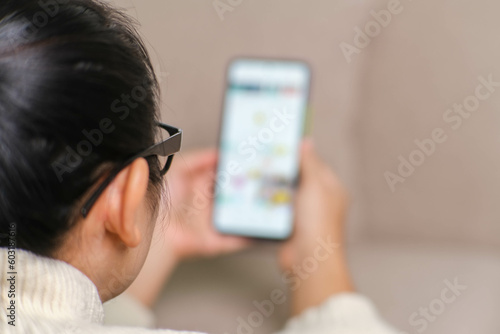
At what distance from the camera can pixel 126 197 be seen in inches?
13.7

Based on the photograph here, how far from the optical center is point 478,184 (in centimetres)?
87

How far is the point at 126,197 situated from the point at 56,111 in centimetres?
6

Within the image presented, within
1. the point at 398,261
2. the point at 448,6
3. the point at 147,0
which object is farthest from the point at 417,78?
the point at 147,0

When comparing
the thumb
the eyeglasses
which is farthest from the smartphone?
the eyeglasses

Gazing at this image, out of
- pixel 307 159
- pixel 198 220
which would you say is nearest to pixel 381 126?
pixel 307 159

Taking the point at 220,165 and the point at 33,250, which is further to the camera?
the point at 220,165

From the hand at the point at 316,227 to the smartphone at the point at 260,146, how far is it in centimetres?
2

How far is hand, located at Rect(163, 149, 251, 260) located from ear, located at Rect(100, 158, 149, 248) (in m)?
0.53

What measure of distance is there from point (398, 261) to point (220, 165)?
0.85ft

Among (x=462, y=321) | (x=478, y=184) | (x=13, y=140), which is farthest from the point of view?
(x=478, y=184)

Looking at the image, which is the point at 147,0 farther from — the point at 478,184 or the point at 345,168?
the point at 478,184

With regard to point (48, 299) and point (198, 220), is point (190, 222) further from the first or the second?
point (48, 299)

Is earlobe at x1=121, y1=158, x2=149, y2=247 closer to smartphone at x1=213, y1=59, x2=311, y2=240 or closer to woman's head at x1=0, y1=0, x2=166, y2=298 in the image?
woman's head at x1=0, y1=0, x2=166, y2=298

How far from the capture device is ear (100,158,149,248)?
13.6 inches
